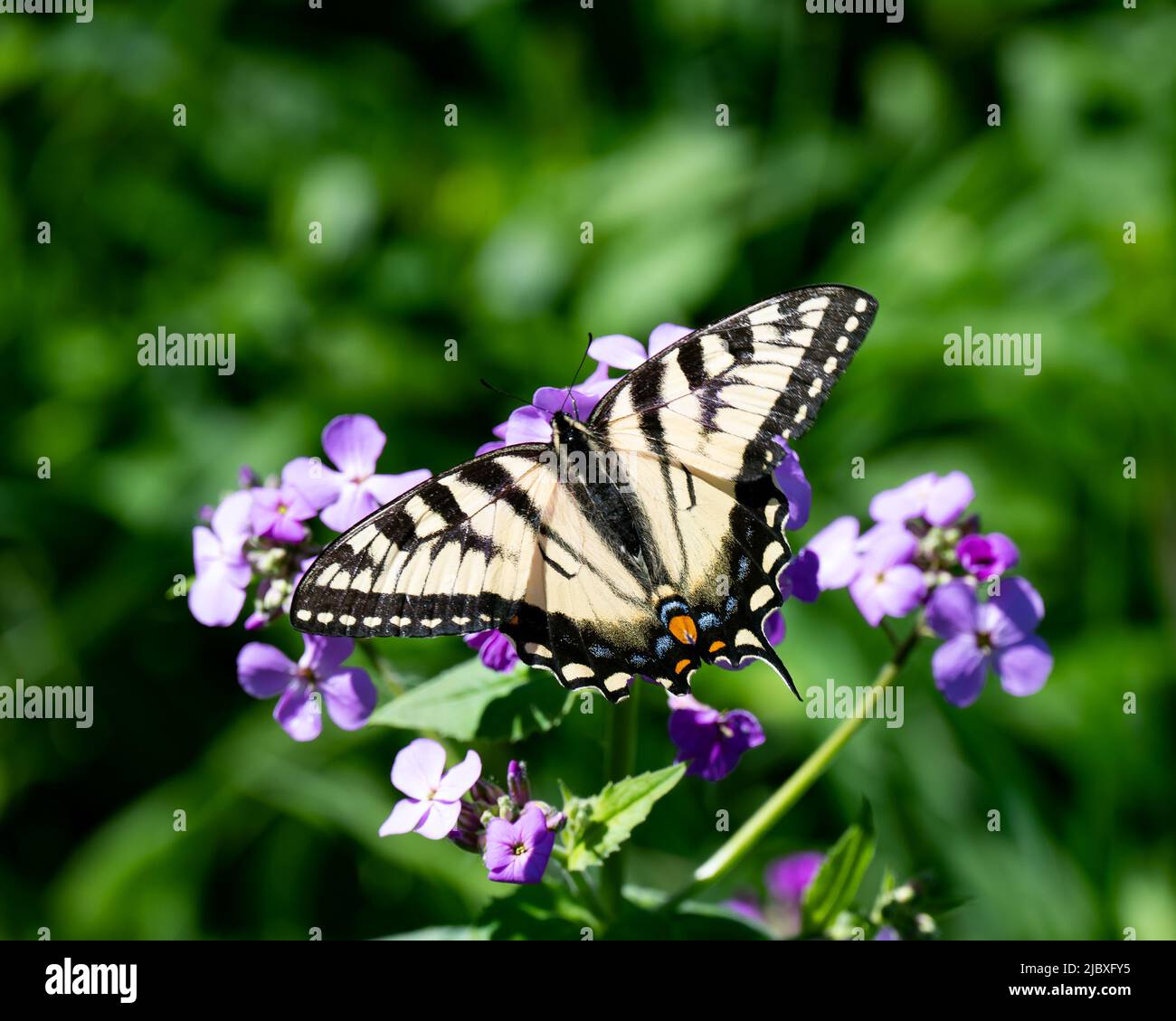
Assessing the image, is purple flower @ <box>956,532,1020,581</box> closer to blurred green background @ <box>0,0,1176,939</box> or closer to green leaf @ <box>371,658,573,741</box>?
green leaf @ <box>371,658,573,741</box>

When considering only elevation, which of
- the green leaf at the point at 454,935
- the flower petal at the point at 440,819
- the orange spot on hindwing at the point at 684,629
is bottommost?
the green leaf at the point at 454,935

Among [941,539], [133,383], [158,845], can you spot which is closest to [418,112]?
[133,383]

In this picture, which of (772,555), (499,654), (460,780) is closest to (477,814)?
(460,780)

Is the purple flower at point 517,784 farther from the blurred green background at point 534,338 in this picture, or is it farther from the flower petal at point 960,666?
the blurred green background at point 534,338

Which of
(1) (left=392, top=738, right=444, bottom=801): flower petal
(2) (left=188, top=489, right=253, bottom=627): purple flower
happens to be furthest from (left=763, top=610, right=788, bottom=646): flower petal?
(2) (left=188, top=489, right=253, bottom=627): purple flower

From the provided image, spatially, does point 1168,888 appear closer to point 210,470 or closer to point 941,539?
point 941,539

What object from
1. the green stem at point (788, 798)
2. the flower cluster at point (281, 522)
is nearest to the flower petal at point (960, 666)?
the green stem at point (788, 798)

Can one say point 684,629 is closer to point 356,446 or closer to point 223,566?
point 356,446
